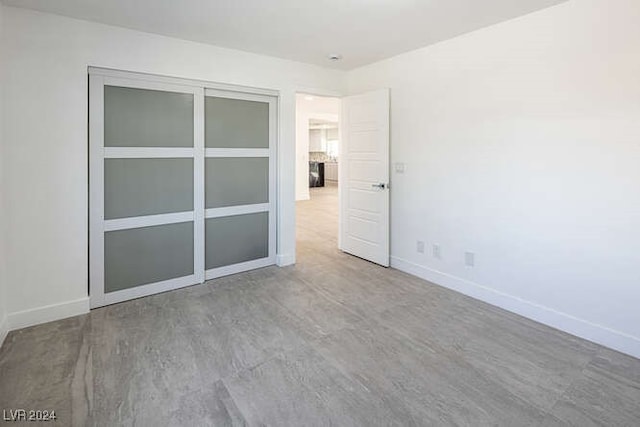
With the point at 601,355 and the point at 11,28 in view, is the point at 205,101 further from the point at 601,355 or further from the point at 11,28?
the point at 601,355

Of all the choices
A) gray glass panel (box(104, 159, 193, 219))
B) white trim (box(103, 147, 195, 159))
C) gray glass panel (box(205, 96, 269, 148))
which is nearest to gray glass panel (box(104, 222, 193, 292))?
gray glass panel (box(104, 159, 193, 219))

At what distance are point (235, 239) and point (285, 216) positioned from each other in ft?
2.16

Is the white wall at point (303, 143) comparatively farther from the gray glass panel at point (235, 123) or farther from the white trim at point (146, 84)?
the white trim at point (146, 84)

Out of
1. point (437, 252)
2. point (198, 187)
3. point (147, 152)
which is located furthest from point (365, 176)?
point (147, 152)

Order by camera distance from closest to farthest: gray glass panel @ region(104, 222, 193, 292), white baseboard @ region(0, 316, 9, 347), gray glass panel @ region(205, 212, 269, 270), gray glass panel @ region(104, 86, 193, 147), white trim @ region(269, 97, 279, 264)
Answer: white baseboard @ region(0, 316, 9, 347)
gray glass panel @ region(104, 86, 193, 147)
gray glass panel @ region(104, 222, 193, 292)
gray glass panel @ region(205, 212, 269, 270)
white trim @ region(269, 97, 279, 264)

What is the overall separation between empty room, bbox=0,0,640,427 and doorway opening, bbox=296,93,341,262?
3.69 feet

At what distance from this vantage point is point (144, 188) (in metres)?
3.33

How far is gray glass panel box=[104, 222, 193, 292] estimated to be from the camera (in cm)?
322

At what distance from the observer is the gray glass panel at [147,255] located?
10.6ft

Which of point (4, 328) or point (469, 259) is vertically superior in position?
point (469, 259)

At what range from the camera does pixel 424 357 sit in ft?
7.85

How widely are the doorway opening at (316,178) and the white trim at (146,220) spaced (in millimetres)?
1628

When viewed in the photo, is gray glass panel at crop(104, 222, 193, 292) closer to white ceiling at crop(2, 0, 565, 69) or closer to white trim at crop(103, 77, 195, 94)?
white trim at crop(103, 77, 195, 94)

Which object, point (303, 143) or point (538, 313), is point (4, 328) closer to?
point (538, 313)
